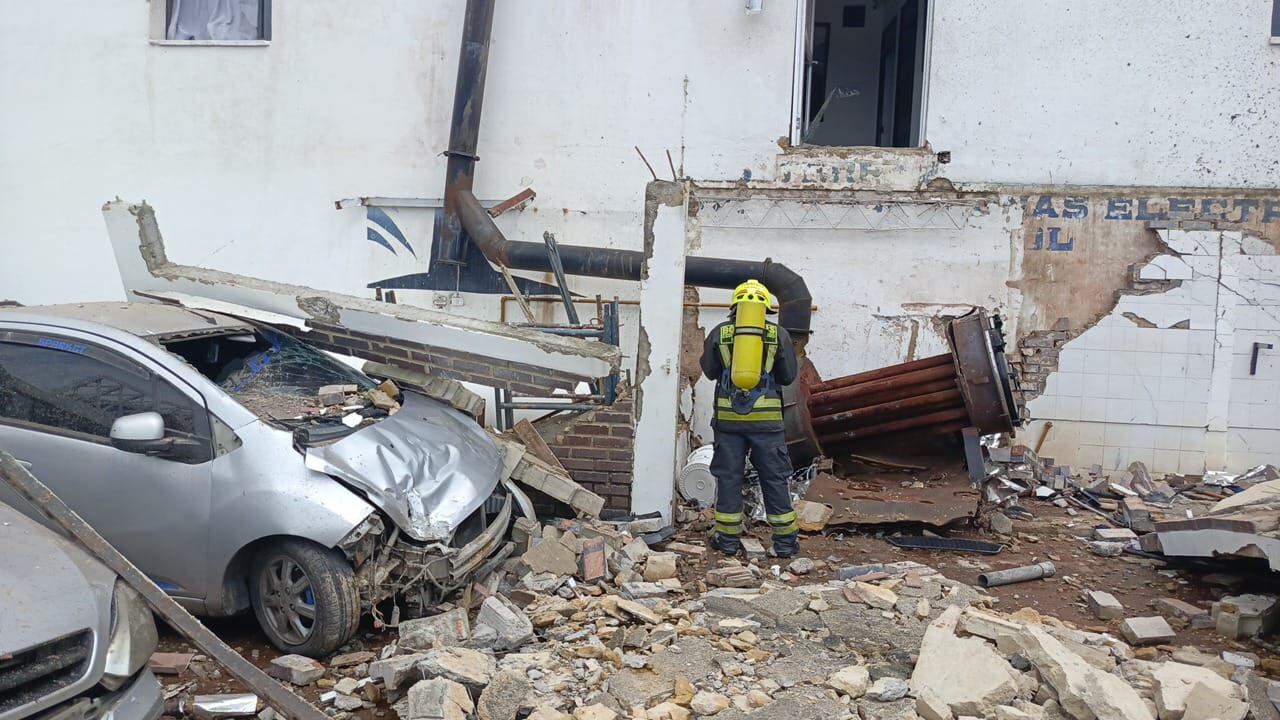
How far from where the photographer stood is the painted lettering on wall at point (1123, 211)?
8.41 metres

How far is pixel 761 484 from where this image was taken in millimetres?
6145

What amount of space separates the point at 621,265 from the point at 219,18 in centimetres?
514

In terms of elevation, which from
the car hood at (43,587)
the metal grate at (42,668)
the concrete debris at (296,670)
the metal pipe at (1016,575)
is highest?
the car hood at (43,587)

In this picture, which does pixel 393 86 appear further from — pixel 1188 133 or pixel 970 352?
pixel 1188 133

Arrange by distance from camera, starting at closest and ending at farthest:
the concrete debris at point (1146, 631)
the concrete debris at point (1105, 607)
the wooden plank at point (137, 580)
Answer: the wooden plank at point (137, 580) → the concrete debris at point (1146, 631) → the concrete debris at point (1105, 607)

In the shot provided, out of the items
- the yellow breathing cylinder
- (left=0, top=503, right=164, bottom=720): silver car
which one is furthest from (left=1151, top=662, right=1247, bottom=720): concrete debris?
(left=0, top=503, right=164, bottom=720): silver car

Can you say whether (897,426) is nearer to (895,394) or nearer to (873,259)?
(895,394)

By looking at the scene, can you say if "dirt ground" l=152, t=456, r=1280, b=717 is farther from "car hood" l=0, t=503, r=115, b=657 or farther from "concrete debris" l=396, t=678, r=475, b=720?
"car hood" l=0, t=503, r=115, b=657

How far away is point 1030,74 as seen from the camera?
8578 millimetres

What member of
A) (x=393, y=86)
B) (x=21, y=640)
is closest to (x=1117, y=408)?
(x=393, y=86)

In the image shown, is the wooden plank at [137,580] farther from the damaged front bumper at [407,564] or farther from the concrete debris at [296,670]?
the damaged front bumper at [407,564]

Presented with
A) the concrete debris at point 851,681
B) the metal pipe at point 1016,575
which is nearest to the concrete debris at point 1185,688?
the concrete debris at point 851,681

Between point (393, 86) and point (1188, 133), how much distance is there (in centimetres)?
759

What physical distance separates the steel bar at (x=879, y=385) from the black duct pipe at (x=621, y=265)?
0.94 m
